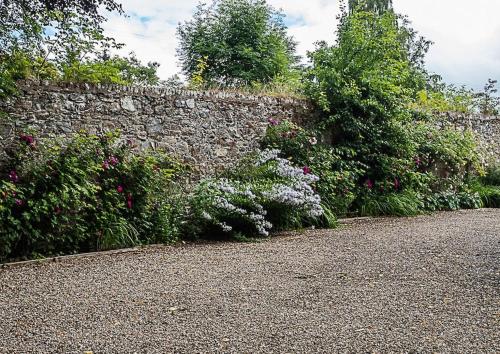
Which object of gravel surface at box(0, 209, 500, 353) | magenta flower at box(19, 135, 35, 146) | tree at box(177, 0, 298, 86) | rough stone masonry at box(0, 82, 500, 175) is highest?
tree at box(177, 0, 298, 86)

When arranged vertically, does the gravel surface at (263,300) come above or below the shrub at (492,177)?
below

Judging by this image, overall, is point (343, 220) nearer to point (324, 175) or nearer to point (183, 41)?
point (324, 175)

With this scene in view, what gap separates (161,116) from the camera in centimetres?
773

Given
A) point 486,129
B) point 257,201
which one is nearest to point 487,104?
point 486,129

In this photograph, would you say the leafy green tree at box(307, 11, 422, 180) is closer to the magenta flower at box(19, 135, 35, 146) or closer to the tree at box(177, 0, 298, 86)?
the tree at box(177, 0, 298, 86)

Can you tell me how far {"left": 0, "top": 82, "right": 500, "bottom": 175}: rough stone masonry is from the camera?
6.62 meters

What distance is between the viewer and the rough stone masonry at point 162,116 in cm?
662

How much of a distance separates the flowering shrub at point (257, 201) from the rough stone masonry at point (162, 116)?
0.64 meters

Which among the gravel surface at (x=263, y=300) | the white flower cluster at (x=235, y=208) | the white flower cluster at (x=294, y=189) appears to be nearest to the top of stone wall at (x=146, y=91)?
the white flower cluster at (x=294, y=189)

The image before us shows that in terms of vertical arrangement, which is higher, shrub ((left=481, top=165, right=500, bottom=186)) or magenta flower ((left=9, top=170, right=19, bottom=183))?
shrub ((left=481, top=165, right=500, bottom=186))

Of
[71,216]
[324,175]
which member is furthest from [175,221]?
[324,175]

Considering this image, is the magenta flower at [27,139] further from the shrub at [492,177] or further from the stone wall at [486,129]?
the shrub at [492,177]

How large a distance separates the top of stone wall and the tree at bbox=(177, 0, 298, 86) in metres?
3.45

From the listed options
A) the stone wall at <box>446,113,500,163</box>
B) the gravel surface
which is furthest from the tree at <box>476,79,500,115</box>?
the gravel surface
